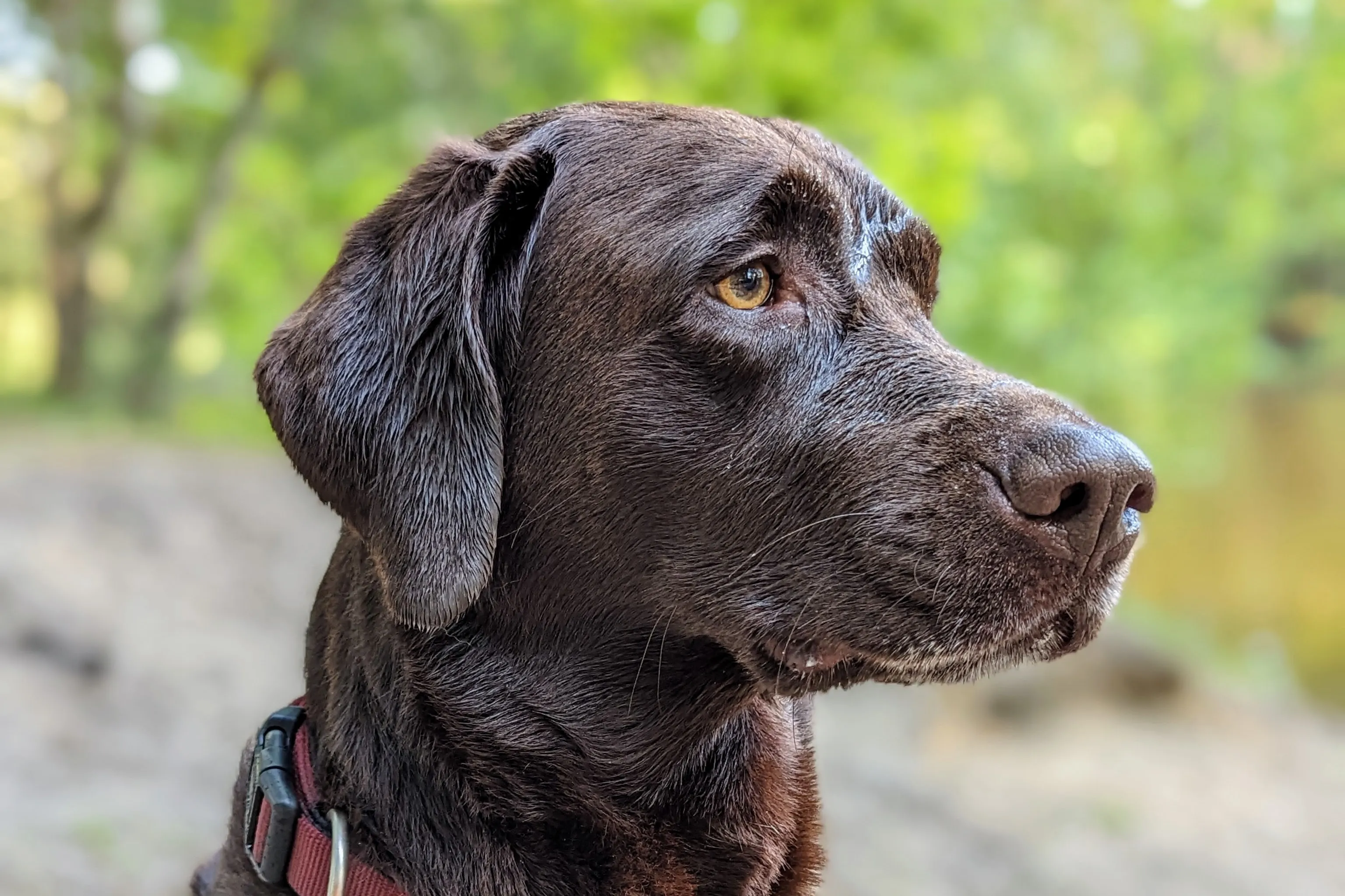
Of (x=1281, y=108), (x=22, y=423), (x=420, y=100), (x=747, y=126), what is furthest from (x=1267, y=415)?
(x=747, y=126)

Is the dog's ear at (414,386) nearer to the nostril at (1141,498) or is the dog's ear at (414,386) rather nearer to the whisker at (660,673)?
the whisker at (660,673)

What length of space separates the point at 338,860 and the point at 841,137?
21.3 feet

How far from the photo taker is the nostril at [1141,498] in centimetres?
175

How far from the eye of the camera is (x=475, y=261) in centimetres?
207

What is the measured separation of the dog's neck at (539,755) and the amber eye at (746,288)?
1.92 ft

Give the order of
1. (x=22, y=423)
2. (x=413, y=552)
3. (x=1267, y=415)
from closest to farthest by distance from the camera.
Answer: (x=413, y=552), (x=22, y=423), (x=1267, y=415)

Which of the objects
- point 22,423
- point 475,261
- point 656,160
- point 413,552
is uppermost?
point 22,423

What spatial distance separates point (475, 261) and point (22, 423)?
12.7 m

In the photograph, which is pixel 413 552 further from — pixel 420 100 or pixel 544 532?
pixel 420 100

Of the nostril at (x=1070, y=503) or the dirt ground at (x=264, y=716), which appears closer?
the nostril at (x=1070, y=503)

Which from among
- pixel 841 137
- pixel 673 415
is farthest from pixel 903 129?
pixel 673 415

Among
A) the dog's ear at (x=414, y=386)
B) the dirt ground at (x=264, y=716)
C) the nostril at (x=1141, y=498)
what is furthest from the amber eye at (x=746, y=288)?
the dirt ground at (x=264, y=716)

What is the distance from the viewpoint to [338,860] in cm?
186

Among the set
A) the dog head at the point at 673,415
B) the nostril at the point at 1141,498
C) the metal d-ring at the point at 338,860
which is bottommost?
the metal d-ring at the point at 338,860
